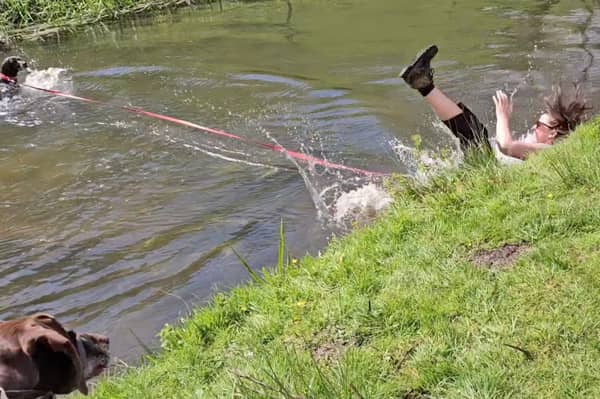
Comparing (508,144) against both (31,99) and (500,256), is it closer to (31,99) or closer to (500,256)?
(500,256)

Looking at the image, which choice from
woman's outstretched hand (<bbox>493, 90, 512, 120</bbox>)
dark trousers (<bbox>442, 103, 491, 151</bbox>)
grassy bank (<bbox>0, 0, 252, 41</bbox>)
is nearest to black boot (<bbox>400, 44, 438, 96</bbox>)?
dark trousers (<bbox>442, 103, 491, 151</bbox>)

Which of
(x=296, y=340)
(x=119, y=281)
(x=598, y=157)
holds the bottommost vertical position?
(x=119, y=281)

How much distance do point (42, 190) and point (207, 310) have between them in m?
3.65

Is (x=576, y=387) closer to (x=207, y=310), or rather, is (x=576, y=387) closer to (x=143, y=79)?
(x=207, y=310)

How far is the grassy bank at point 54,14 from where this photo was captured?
14.8 m

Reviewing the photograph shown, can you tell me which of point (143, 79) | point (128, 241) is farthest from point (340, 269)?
point (143, 79)

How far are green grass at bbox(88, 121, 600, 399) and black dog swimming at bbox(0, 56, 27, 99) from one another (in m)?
6.76

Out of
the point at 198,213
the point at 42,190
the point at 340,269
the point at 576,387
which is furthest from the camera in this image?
the point at 42,190

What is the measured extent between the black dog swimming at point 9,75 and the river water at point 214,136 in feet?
0.54

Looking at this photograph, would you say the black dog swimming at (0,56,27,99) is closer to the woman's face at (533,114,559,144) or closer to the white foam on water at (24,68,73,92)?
the white foam on water at (24,68,73,92)

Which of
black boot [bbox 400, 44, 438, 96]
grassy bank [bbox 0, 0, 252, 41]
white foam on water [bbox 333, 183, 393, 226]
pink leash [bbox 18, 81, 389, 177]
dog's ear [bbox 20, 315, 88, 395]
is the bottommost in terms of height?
white foam on water [bbox 333, 183, 393, 226]

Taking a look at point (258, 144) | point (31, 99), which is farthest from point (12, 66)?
point (258, 144)

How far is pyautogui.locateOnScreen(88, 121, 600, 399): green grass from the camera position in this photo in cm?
284

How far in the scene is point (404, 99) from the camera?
357 inches
